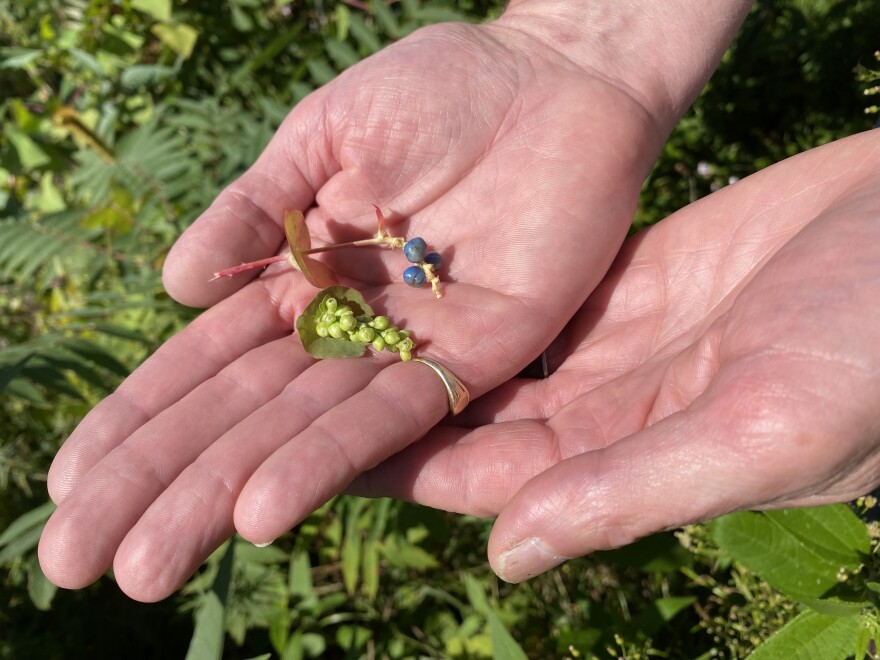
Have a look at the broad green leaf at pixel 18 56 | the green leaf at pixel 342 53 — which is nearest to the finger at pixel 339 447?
the green leaf at pixel 342 53

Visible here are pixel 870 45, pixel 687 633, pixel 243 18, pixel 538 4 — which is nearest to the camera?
pixel 687 633

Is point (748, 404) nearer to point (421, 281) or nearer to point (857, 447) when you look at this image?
point (857, 447)

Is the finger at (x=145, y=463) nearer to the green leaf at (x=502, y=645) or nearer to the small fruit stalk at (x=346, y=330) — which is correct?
the small fruit stalk at (x=346, y=330)

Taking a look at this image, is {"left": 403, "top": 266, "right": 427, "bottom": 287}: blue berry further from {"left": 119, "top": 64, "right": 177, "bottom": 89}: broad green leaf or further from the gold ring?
{"left": 119, "top": 64, "right": 177, "bottom": 89}: broad green leaf

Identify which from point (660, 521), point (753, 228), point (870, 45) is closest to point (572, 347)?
point (753, 228)

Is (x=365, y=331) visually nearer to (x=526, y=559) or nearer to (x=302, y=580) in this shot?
(x=526, y=559)

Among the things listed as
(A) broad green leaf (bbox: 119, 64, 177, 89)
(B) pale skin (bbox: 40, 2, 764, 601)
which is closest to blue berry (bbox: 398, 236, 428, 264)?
(B) pale skin (bbox: 40, 2, 764, 601)
